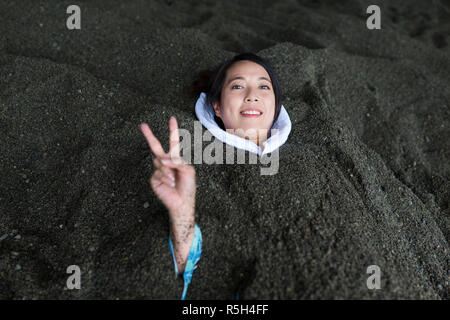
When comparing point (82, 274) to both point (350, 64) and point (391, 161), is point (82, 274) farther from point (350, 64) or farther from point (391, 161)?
point (350, 64)

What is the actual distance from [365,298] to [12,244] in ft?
5.30

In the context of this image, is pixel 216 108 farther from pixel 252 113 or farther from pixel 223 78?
pixel 252 113

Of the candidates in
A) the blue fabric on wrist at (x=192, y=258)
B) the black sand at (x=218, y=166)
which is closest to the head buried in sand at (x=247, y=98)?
the black sand at (x=218, y=166)

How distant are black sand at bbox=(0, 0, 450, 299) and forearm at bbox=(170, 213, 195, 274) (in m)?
0.05

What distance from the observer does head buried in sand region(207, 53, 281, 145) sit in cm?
182

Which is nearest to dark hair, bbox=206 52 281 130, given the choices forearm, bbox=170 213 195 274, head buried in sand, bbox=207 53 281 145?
head buried in sand, bbox=207 53 281 145

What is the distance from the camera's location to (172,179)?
1.33 m

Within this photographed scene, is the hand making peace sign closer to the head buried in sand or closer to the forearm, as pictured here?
the forearm

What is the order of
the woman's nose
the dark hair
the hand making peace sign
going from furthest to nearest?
the dark hair
the woman's nose
the hand making peace sign

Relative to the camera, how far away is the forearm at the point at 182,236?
4.46 feet

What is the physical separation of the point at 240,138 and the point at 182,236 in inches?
27.2

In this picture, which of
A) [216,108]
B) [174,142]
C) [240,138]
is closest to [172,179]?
[174,142]
